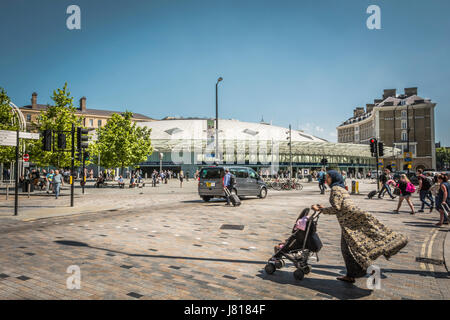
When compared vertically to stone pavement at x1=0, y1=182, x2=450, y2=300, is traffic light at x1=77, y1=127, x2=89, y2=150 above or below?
above

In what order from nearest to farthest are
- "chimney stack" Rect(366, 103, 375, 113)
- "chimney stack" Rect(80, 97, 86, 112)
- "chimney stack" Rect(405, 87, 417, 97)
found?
"chimney stack" Rect(405, 87, 417, 97), "chimney stack" Rect(80, 97, 86, 112), "chimney stack" Rect(366, 103, 375, 113)

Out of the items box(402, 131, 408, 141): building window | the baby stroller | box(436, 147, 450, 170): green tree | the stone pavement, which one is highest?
box(402, 131, 408, 141): building window

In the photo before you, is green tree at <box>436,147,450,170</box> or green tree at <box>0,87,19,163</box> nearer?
green tree at <box>0,87,19,163</box>

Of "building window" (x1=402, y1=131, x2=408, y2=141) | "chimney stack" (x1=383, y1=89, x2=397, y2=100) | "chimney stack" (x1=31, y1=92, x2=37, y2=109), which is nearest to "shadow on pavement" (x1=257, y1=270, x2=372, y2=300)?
"building window" (x1=402, y1=131, x2=408, y2=141)

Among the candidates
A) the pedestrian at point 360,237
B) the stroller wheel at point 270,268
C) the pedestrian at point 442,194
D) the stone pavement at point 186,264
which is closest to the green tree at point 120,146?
the stone pavement at point 186,264

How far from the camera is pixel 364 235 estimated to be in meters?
4.25

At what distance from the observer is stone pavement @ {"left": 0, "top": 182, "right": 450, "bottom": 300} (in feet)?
13.5

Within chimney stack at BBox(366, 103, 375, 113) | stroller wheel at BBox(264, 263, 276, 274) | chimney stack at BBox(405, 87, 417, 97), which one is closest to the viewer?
stroller wheel at BBox(264, 263, 276, 274)

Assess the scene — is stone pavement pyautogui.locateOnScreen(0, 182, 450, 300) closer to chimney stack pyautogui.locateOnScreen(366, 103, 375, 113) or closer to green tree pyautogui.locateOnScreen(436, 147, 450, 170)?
chimney stack pyautogui.locateOnScreen(366, 103, 375, 113)

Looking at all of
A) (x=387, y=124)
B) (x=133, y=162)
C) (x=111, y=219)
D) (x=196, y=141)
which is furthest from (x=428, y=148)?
(x=111, y=219)

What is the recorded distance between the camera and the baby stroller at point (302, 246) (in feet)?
14.9
